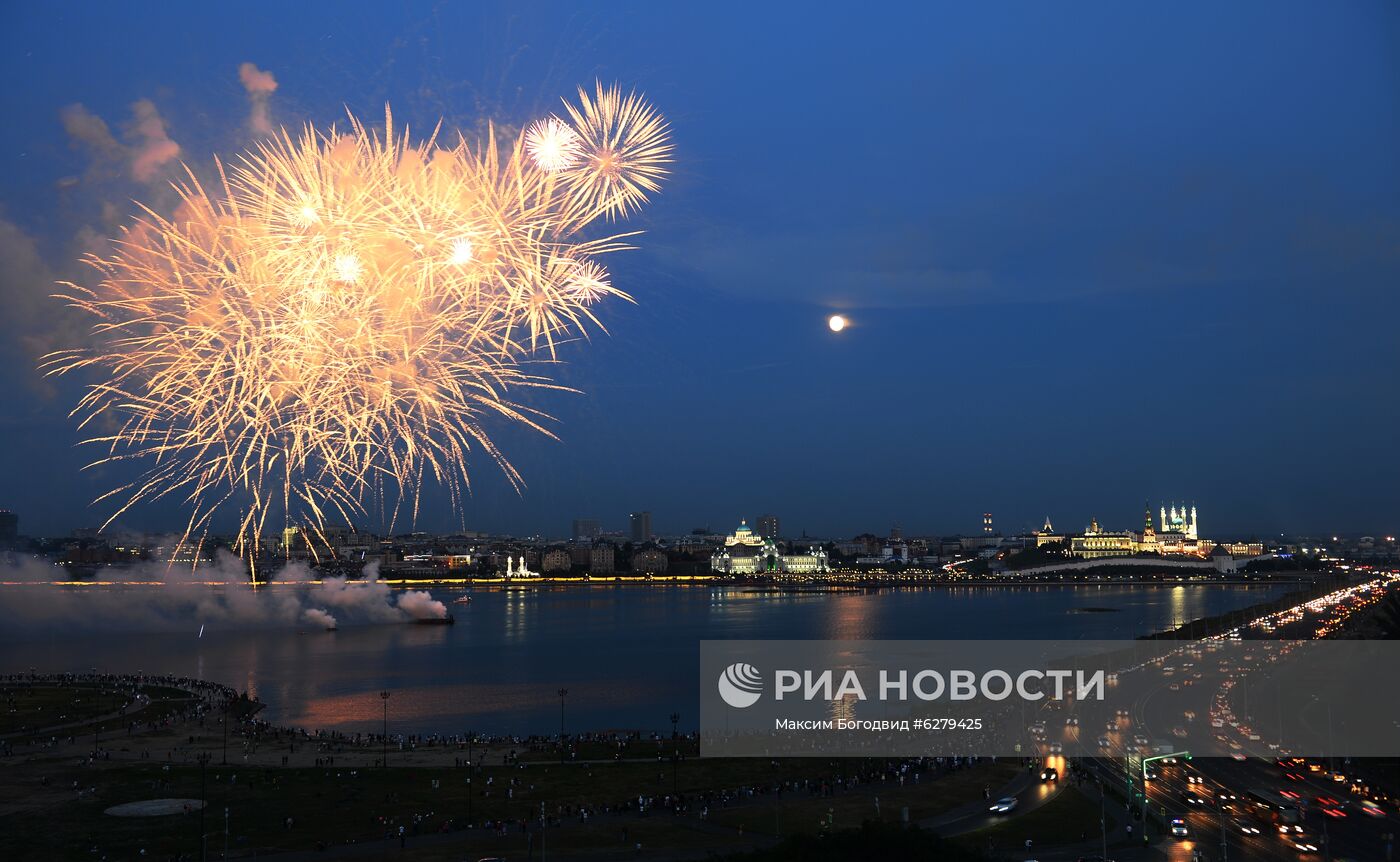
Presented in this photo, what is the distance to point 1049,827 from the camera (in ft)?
31.8

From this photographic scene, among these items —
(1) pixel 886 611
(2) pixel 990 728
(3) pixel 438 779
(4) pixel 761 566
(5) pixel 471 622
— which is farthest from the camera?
(4) pixel 761 566

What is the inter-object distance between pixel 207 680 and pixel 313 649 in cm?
848

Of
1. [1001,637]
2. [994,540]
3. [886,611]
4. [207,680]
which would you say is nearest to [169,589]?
[207,680]

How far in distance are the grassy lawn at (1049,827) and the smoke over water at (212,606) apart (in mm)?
33790

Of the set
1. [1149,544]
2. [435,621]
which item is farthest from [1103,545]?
[435,621]

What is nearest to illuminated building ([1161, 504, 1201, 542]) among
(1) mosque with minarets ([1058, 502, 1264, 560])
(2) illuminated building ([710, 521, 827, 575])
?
(1) mosque with minarets ([1058, 502, 1264, 560])

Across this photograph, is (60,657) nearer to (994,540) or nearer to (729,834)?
(729,834)

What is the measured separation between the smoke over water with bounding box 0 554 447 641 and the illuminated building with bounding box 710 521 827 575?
3743 centimetres

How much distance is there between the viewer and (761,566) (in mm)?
86000

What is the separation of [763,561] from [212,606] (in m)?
50.7

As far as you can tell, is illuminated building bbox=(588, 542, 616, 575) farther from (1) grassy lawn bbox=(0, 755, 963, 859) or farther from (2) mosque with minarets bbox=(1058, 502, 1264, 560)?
(1) grassy lawn bbox=(0, 755, 963, 859)

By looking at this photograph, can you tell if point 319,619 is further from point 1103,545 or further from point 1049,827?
point 1103,545

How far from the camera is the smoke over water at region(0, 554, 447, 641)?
39.7 m

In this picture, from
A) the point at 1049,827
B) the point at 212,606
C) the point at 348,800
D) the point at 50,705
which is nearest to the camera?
the point at 1049,827
